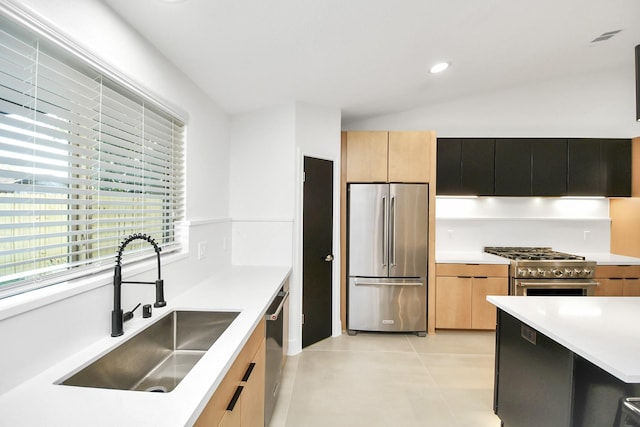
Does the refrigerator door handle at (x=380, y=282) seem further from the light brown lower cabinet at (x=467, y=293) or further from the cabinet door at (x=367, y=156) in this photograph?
the cabinet door at (x=367, y=156)

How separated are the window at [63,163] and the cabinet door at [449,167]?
324cm

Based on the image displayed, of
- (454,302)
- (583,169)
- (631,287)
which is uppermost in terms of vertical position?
(583,169)

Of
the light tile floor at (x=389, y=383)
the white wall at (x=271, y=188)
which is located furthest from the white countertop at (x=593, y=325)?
the white wall at (x=271, y=188)

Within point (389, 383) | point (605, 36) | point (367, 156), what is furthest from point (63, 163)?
point (605, 36)

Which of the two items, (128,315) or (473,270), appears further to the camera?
(473,270)

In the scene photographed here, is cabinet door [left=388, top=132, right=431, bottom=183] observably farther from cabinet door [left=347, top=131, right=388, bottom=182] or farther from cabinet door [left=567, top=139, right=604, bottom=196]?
cabinet door [left=567, top=139, right=604, bottom=196]

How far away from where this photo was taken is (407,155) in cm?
367

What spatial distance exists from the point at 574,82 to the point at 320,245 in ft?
13.4

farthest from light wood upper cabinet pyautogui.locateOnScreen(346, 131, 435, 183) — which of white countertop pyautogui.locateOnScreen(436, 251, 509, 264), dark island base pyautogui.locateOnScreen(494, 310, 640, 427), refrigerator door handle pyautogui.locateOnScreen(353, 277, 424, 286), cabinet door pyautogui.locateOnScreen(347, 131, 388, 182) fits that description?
dark island base pyautogui.locateOnScreen(494, 310, 640, 427)

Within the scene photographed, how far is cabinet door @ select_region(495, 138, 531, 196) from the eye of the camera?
153 inches

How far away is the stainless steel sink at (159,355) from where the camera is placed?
47.8 inches

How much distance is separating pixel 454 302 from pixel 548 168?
2050 millimetres

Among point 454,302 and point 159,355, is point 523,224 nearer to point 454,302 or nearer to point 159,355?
point 454,302

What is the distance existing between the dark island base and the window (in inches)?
86.8
